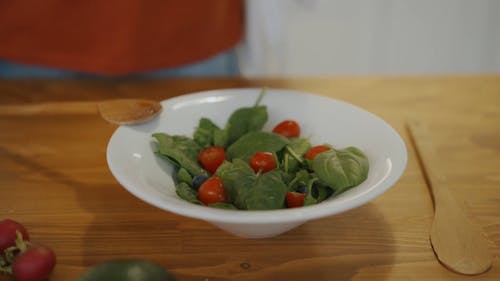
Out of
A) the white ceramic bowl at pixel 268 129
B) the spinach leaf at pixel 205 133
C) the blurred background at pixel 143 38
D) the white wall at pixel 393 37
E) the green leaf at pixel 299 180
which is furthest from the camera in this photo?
the white wall at pixel 393 37

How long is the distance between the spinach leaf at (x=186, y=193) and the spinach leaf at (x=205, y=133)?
0.11 m

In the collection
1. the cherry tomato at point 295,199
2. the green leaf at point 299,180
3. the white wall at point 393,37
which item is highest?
the cherry tomato at point 295,199

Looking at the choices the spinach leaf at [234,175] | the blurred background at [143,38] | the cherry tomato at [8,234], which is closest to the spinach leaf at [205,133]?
the spinach leaf at [234,175]

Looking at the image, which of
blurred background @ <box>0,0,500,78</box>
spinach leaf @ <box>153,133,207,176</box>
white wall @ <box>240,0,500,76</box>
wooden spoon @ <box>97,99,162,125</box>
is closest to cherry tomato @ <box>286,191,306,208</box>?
spinach leaf @ <box>153,133,207,176</box>

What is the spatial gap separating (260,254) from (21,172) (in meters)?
0.37

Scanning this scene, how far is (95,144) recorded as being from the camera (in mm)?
877

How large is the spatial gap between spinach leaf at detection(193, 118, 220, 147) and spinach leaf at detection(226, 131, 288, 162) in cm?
4

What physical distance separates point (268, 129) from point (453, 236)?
281 millimetres

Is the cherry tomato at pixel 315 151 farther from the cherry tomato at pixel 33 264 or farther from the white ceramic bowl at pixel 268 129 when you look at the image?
the cherry tomato at pixel 33 264

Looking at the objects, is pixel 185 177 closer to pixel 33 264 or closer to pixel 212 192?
pixel 212 192

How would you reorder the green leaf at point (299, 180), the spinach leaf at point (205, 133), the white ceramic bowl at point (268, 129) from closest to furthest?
the white ceramic bowl at point (268, 129), the green leaf at point (299, 180), the spinach leaf at point (205, 133)

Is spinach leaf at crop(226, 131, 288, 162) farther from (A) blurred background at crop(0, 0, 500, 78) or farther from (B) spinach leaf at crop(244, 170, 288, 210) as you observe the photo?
(A) blurred background at crop(0, 0, 500, 78)

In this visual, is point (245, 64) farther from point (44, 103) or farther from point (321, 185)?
point (321, 185)

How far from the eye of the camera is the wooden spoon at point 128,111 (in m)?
0.74
